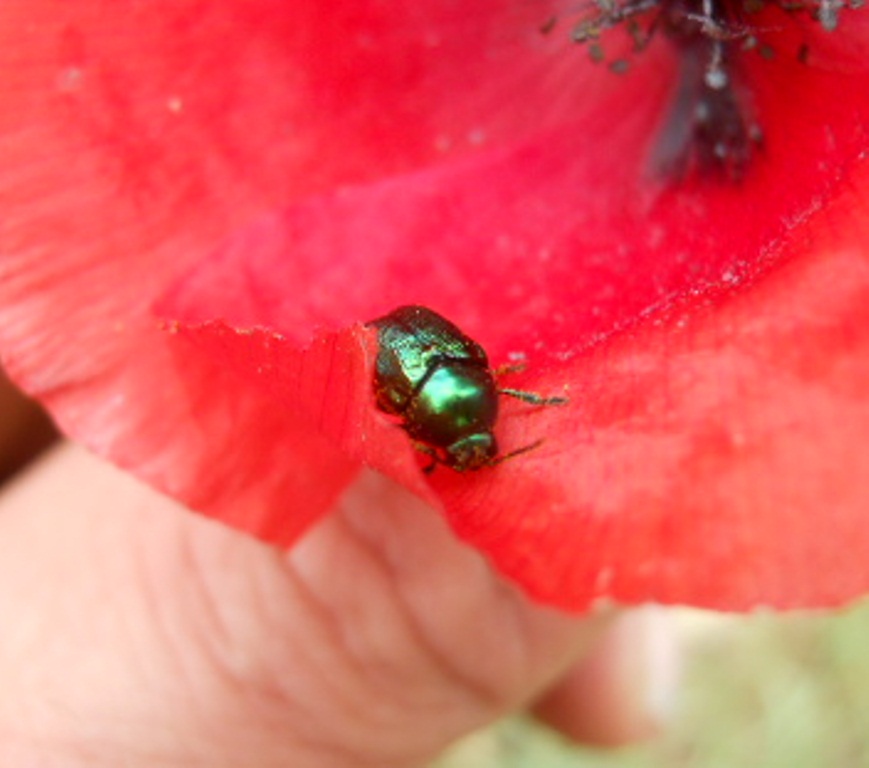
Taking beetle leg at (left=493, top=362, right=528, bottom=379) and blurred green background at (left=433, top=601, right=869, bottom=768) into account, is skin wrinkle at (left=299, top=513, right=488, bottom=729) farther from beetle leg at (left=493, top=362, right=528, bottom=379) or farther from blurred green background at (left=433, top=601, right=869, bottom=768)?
blurred green background at (left=433, top=601, right=869, bottom=768)

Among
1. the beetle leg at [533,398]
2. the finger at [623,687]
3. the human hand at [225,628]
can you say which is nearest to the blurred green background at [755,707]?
the finger at [623,687]

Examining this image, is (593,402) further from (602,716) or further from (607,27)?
(602,716)

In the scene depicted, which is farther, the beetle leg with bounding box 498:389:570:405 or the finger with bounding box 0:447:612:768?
the finger with bounding box 0:447:612:768

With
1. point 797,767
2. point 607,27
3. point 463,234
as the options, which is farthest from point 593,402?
point 797,767

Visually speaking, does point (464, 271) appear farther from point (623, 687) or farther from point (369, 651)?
point (623, 687)

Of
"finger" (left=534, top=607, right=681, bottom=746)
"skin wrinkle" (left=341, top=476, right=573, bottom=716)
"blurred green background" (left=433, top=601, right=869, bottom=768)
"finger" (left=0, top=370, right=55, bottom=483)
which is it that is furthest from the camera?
"finger" (left=534, top=607, right=681, bottom=746)

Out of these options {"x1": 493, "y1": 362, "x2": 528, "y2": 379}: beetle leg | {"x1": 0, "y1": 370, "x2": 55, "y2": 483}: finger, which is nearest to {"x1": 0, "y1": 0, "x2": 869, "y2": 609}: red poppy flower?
{"x1": 493, "y1": 362, "x2": 528, "y2": 379}: beetle leg

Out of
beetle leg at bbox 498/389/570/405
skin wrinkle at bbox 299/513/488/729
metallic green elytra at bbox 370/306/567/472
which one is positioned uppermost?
metallic green elytra at bbox 370/306/567/472
